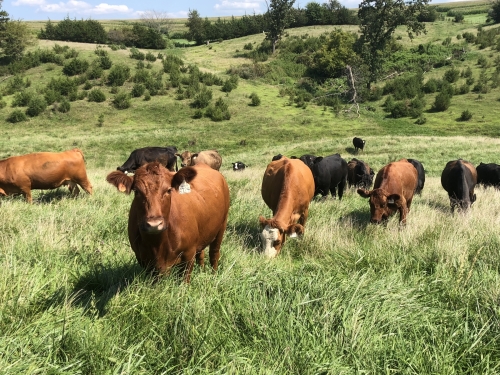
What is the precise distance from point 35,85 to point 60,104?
686 centimetres

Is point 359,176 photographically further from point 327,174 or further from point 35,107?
point 35,107

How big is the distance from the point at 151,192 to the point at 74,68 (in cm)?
4487

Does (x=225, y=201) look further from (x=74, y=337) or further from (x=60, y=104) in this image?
(x=60, y=104)

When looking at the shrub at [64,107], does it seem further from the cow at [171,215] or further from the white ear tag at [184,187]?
the white ear tag at [184,187]

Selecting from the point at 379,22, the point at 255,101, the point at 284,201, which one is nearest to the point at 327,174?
the point at 284,201

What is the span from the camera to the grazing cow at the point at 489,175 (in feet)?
42.7

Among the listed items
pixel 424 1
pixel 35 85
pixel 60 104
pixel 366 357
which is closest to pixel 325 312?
pixel 366 357

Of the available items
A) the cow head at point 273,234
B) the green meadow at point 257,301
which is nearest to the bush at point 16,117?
the green meadow at point 257,301

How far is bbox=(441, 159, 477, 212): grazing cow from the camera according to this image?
911 centimetres

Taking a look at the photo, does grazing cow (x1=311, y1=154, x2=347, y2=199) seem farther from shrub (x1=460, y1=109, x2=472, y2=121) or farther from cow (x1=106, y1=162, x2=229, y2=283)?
shrub (x1=460, y1=109, x2=472, y2=121)

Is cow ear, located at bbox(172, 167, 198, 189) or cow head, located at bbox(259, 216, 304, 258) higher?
cow ear, located at bbox(172, 167, 198, 189)

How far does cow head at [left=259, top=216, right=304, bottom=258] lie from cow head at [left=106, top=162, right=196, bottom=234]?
236 centimetres

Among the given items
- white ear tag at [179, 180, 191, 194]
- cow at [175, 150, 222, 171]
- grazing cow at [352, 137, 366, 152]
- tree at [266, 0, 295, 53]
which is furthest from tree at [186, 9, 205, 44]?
white ear tag at [179, 180, 191, 194]

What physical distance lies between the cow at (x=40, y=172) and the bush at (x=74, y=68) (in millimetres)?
36992
